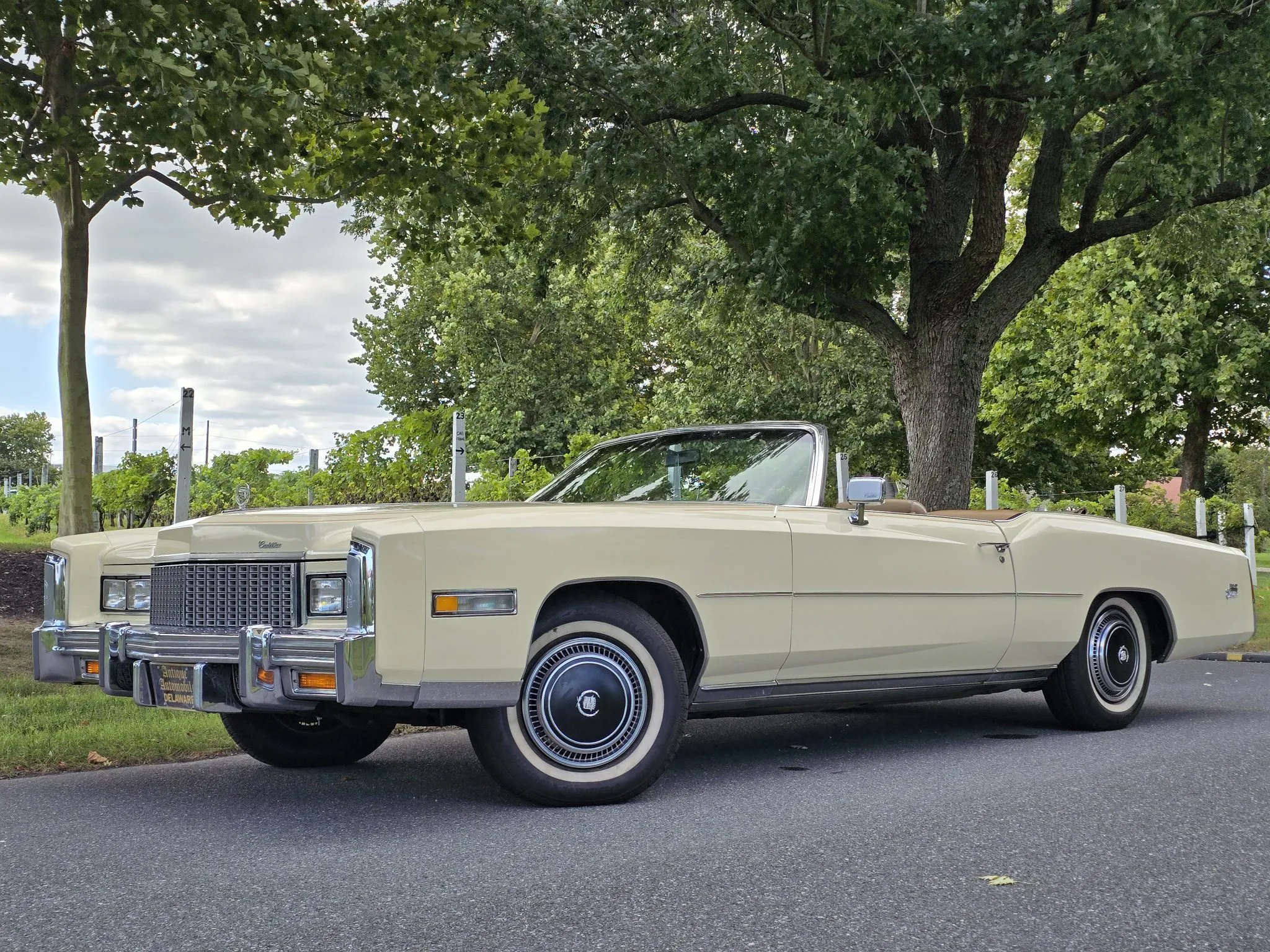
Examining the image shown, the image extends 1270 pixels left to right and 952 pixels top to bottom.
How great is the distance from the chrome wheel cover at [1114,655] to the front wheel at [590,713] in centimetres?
308

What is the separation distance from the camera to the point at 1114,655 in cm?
722

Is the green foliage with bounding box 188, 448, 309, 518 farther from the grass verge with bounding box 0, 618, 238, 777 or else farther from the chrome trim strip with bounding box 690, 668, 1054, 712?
the chrome trim strip with bounding box 690, 668, 1054, 712

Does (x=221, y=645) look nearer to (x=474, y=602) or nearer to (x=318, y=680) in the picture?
(x=318, y=680)

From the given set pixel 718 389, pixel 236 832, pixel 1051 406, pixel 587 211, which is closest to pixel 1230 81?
pixel 587 211

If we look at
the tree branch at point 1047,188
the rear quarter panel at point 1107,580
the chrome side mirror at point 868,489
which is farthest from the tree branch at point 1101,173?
the chrome side mirror at point 868,489

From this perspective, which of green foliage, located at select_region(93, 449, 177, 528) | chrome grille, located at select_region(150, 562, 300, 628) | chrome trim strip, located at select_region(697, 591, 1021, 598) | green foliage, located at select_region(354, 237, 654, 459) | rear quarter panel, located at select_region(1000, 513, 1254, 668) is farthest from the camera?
green foliage, located at select_region(354, 237, 654, 459)

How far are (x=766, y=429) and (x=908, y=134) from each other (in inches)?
331

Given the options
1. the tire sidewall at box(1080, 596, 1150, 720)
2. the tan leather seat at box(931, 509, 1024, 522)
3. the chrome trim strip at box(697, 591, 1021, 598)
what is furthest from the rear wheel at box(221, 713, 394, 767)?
the tire sidewall at box(1080, 596, 1150, 720)

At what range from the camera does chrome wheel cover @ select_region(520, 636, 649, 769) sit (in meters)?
4.90

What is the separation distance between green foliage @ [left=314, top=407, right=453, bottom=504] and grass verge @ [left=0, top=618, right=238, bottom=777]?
25.5 ft

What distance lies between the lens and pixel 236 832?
4.62m

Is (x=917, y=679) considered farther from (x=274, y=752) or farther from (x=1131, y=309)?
(x=1131, y=309)

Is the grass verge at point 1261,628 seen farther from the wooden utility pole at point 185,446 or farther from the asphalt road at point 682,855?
the wooden utility pole at point 185,446

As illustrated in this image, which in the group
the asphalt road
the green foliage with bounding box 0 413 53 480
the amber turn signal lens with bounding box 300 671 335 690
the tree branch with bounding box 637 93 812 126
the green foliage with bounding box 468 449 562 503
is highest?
the green foliage with bounding box 0 413 53 480
